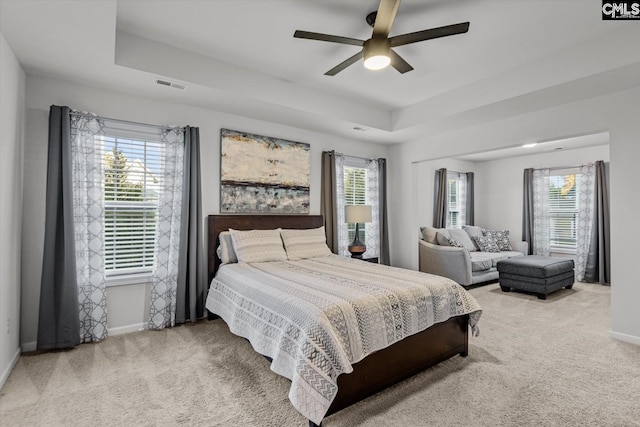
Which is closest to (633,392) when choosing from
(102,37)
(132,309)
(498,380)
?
(498,380)

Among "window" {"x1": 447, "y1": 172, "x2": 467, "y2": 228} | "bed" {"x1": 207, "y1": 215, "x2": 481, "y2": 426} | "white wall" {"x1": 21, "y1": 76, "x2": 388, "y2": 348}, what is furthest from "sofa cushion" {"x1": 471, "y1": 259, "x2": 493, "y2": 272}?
"white wall" {"x1": 21, "y1": 76, "x2": 388, "y2": 348}

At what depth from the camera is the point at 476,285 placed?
5.59 m

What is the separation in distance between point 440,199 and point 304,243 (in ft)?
13.1

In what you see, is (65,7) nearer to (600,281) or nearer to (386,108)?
(386,108)

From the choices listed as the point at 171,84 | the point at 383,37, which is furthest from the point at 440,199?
the point at 171,84

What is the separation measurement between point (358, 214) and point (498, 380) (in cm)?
282

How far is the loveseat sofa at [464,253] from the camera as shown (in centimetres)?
532

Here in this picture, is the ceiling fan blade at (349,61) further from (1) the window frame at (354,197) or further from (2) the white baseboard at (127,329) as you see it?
(2) the white baseboard at (127,329)

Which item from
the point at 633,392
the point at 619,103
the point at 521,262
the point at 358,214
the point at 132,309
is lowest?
the point at 633,392

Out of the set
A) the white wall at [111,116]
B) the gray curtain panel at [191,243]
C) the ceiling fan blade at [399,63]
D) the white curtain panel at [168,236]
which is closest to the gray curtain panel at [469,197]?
the white wall at [111,116]

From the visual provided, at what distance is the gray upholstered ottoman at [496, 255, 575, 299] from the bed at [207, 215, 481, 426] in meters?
2.63

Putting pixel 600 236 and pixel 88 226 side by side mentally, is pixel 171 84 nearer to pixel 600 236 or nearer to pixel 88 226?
pixel 88 226

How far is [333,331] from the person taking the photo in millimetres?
1973

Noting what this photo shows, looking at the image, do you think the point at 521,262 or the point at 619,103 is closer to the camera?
the point at 619,103
